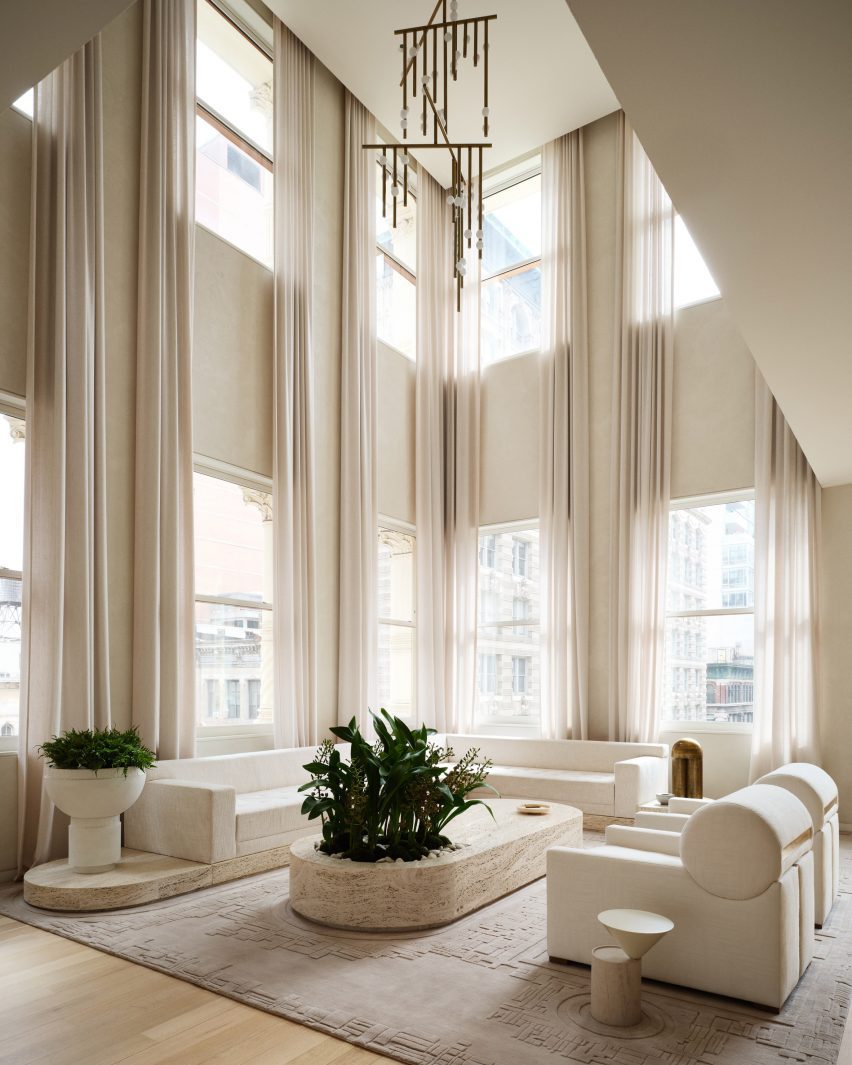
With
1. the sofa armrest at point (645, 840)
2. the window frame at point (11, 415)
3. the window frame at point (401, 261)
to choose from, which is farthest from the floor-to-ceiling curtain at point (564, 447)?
the window frame at point (11, 415)

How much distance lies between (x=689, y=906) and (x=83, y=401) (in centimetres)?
444

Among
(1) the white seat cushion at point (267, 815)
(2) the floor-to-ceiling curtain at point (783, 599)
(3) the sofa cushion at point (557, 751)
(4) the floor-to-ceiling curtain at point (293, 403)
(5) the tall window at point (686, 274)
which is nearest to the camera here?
(1) the white seat cushion at point (267, 815)

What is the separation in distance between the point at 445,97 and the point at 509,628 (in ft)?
18.3

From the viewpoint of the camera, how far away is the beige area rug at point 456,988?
Result: 2672 mm

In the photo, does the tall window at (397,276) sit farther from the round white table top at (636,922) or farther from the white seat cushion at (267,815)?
the round white table top at (636,922)

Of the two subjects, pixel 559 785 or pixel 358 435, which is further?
pixel 358 435

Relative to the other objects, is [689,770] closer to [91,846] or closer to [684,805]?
[684,805]

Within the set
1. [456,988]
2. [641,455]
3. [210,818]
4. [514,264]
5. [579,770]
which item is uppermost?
[514,264]

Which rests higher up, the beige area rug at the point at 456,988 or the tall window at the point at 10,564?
the tall window at the point at 10,564

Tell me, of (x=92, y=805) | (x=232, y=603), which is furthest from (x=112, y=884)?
(x=232, y=603)

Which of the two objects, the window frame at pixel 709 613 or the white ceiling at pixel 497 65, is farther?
the window frame at pixel 709 613

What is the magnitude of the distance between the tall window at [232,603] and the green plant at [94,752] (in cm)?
181

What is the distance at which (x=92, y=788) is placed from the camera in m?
4.43

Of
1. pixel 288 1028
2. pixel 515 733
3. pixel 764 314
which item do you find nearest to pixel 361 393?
pixel 515 733
